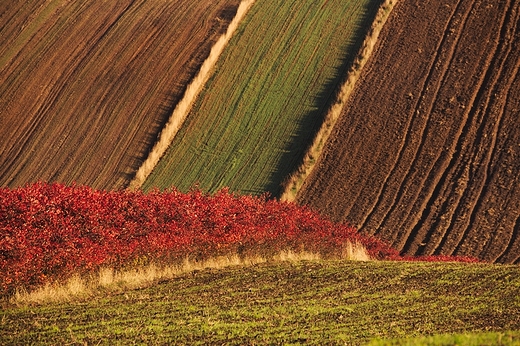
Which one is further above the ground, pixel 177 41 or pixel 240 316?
pixel 177 41

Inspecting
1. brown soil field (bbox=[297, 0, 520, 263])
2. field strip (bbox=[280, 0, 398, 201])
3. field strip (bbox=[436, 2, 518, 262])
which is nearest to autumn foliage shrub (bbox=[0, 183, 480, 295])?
brown soil field (bbox=[297, 0, 520, 263])

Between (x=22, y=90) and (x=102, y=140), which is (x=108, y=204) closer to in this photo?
(x=102, y=140)

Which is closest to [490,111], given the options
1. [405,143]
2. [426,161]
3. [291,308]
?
[405,143]

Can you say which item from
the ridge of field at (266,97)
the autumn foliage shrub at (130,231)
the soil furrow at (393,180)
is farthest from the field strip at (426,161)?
the ridge of field at (266,97)

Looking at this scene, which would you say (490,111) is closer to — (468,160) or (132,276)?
(468,160)

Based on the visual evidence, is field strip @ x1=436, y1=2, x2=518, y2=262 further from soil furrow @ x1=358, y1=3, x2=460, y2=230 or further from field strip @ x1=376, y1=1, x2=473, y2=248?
soil furrow @ x1=358, y1=3, x2=460, y2=230

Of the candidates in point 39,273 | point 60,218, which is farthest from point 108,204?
point 39,273
